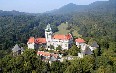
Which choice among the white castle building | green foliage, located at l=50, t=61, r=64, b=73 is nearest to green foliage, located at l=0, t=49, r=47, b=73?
green foliage, located at l=50, t=61, r=64, b=73

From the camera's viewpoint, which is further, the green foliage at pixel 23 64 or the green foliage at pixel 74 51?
the green foliage at pixel 74 51

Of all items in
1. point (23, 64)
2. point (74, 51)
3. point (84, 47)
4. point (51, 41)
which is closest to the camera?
point (23, 64)

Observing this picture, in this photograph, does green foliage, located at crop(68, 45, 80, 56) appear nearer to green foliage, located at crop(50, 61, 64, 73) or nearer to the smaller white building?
the smaller white building

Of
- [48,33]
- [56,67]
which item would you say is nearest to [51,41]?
[48,33]

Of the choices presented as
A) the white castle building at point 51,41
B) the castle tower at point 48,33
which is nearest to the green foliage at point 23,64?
the white castle building at point 51,41

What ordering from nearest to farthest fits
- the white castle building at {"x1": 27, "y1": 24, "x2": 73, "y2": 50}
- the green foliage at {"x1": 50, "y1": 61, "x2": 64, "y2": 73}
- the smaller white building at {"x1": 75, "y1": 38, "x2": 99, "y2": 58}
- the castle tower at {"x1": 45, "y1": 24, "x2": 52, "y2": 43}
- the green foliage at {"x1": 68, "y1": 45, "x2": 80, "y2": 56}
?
1. the green foliage at {"x1": 50, "y1": 61, "x2": 64, "y2": 73}
2. the smaller white building at {"x1": 75, "y1": 38, "x2": 99, "y2": 58}
3. the green foliage at {"x1": 68, "y1": 45, "x2": 80, "y2": 56}
4. the white castle building at {"x1": 27, "y1": 24, "x2": 73, "y2": 50}
5. the castle tower at {"x1": 45, "y1": 24, "x2": 52, "y2": 43}

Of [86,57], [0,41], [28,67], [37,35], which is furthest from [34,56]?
[37,35]

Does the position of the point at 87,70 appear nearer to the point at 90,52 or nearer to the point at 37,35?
the point at 90,52

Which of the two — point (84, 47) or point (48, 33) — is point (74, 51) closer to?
point (84, 47)

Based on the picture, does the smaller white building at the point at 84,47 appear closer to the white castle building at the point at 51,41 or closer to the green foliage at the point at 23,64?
the white castle building at the point at 51,41
